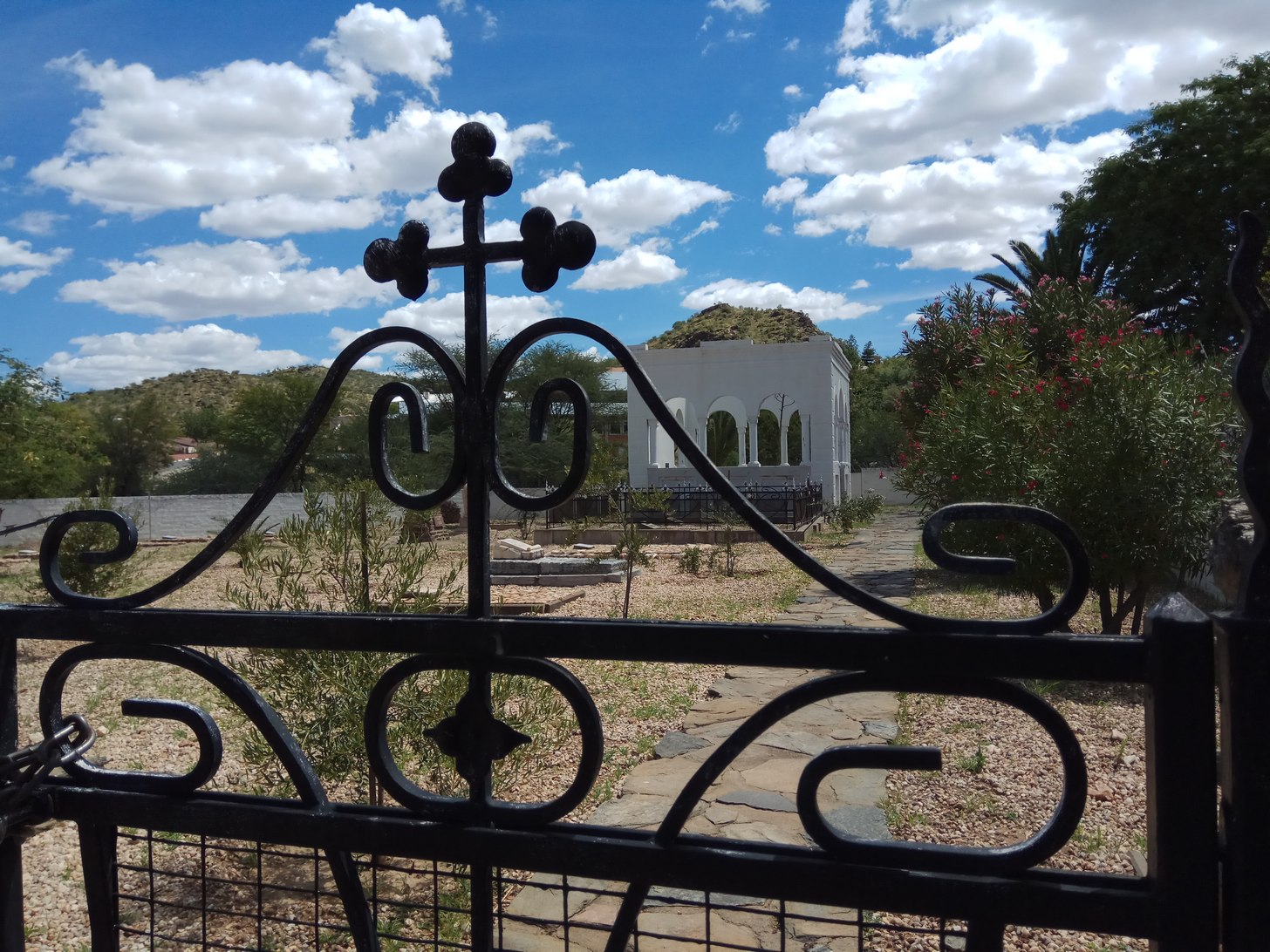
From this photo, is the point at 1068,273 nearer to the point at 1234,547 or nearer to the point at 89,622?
the point at 1234,547

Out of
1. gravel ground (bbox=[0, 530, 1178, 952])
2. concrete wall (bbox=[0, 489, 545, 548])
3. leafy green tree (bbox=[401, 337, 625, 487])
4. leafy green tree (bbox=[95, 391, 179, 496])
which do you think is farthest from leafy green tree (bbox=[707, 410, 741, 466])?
gravel ground (bbox=[0, 530, 1178, 952])

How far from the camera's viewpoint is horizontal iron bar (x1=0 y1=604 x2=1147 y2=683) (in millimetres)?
955

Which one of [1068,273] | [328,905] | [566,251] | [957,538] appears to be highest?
[1068,273]

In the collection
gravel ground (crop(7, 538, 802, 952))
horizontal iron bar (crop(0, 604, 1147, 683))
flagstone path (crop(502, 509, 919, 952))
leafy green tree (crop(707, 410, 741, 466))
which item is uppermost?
leafy green tree (crop(707, 410, 741, 466))

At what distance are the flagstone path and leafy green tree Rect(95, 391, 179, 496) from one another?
3712 cm

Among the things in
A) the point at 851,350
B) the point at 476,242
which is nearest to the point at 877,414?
the point at 851,350

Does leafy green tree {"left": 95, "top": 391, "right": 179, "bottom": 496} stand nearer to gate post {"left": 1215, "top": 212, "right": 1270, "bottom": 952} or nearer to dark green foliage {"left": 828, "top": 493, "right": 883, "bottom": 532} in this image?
dark green foliage {"left": 828, "top": 493, "right": 883, "bottom": 532}

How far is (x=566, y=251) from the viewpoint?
1.17 metres

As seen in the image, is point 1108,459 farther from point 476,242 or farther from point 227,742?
point 476,242

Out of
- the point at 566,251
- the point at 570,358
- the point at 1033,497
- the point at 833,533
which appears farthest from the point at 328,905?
the point at 570,358

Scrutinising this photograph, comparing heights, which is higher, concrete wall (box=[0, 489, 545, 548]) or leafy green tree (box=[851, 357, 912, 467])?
leafy green tree (box=[851, 357, 912, 467])

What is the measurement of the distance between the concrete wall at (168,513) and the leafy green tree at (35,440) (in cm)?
51

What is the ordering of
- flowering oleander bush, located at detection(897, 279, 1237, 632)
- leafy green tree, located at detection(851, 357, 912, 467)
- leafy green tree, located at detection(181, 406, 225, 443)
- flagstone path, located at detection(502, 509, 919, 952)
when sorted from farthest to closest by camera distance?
leafy green tree, located at detection(181, 406, 225, 443) < leafy green tree, located at detection(851, 357, 912, 467) < flowering oleander bush, located at detection(897, 279, 1237, 632) < flagstone path, located at detection(502, 509, 919, 952)

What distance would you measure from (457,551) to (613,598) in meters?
7.42
